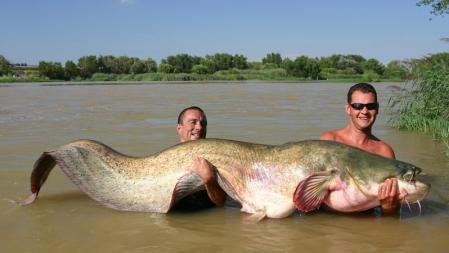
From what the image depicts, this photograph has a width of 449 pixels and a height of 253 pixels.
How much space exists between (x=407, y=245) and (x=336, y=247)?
18.4 inches

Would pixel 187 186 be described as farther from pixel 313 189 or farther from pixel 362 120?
pixel 362 120

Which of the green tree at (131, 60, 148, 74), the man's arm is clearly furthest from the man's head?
the green tree at (131, 60, 148, 74)

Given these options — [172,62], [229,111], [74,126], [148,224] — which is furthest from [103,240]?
[172,62]

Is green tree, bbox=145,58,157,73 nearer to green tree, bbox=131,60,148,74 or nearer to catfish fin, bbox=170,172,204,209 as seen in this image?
green tree, bbox=131,60,148,74

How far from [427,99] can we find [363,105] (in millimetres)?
5309

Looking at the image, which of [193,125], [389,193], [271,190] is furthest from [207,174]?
[389,193]

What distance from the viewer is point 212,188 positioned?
3.73 m

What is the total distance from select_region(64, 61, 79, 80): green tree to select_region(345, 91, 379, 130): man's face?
70.2 meters

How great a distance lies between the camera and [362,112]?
13.2 ft

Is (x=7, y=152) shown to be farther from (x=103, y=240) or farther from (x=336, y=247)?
(x=336, y=247)

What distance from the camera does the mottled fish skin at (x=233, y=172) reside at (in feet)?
11.1

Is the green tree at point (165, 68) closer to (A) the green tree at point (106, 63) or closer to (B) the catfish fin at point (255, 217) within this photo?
(A) the green tree at point (106, 63)

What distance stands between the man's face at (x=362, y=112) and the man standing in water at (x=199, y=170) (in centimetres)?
124

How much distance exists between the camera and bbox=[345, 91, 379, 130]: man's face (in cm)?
396
